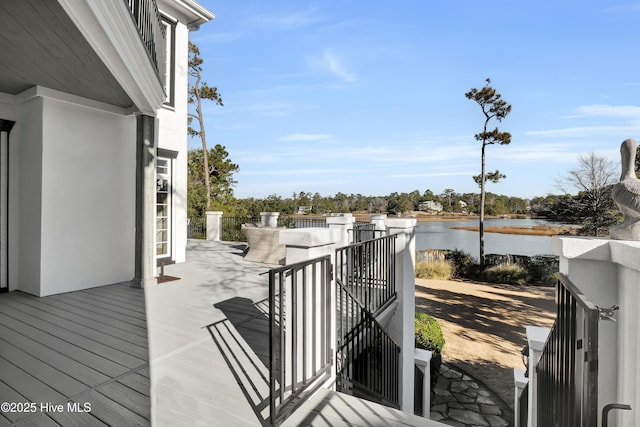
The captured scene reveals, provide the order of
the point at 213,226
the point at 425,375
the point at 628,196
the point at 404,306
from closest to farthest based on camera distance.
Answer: the point at 628,196 → the point at 404,306 → the point at 425,375 → the point at 213,226

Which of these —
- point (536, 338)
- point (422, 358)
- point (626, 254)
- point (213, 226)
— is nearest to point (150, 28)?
point (626, 254)

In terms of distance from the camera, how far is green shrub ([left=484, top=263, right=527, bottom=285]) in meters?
13.9

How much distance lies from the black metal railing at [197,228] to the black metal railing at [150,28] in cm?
865

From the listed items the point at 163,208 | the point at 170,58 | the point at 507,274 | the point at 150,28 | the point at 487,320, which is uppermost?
the point at 170,58

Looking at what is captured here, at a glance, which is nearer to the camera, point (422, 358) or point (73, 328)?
point (73, 328)

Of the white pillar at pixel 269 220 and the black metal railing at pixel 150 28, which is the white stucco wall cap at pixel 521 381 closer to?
the white pillar at pixel 269 220

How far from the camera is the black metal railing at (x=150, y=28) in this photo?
350 cm

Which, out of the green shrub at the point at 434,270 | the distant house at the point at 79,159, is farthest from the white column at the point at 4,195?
the green shrub at the point at 434,270

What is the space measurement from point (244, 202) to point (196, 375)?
615 inches

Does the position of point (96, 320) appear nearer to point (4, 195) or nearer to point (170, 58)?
point (4, 195)

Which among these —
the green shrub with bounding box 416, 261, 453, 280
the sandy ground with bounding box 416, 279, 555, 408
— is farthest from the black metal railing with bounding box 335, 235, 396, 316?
the green shrub with bounding box 416, 261, 453, 280

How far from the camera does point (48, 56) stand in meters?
2.93

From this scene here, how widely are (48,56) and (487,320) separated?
11093 mm

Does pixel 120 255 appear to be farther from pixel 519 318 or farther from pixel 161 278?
pixel 519 318
